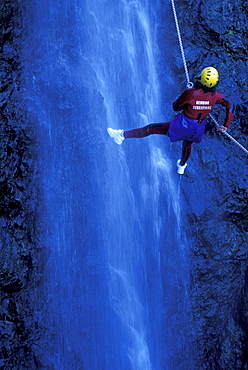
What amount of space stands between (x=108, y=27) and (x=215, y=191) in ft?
13.4

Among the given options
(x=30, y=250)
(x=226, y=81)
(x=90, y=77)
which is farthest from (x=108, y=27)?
(x=30, y=250)

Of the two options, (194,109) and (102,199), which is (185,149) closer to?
(194,109)

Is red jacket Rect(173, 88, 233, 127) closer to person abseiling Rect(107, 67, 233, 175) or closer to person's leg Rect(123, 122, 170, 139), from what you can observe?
person abseiling Rect(107, 67, 233, 175)

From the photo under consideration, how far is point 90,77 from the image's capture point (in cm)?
775

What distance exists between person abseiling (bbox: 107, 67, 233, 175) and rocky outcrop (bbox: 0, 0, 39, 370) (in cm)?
207

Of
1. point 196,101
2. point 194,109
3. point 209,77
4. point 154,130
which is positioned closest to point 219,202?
point 154,130

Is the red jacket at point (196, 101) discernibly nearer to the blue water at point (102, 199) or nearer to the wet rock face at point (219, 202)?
the blue water at point (102, 199)

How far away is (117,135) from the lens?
23.6 feet

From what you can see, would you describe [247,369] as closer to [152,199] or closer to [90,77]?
[152,199]

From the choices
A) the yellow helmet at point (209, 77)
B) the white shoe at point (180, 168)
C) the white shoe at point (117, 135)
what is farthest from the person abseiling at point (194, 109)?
the white shoe at point (180, 168)

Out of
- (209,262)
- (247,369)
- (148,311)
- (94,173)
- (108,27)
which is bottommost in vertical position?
(247,369)

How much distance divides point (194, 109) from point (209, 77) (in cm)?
52

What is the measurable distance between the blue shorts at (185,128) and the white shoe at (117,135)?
1.21m

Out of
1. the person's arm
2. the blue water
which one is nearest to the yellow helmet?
the person's arm
